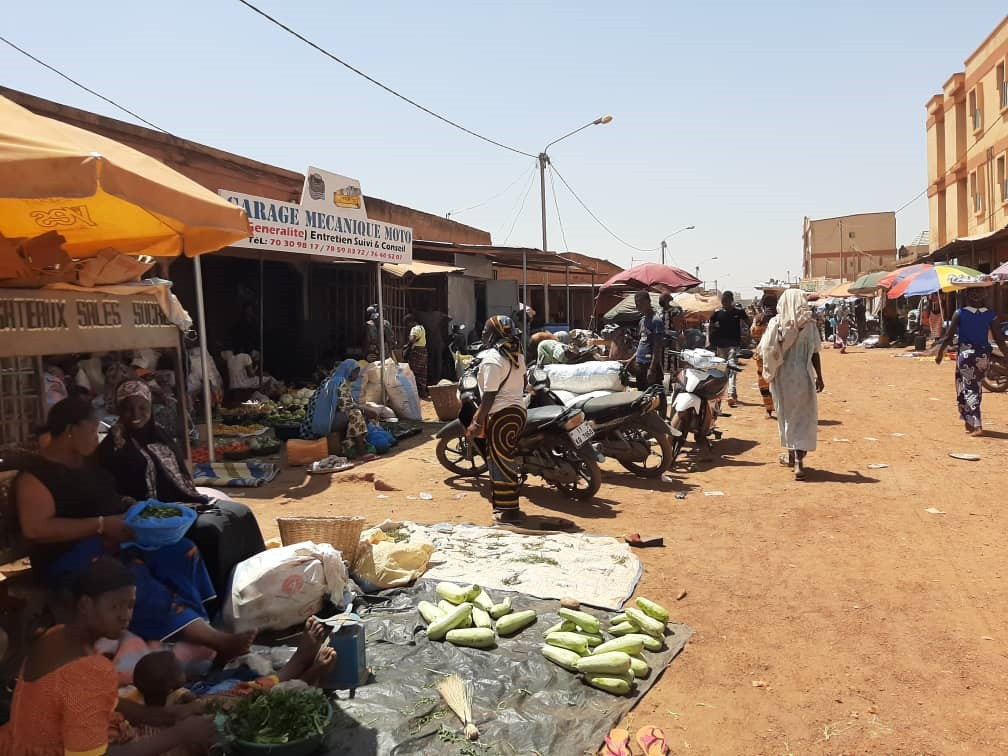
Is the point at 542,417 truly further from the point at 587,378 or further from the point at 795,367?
the point at 795,367

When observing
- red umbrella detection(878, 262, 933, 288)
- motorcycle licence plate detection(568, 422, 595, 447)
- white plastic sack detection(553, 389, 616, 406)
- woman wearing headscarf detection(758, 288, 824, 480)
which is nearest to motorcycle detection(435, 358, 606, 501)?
motorcycle licence plate detection(568, 422, 595, 447)

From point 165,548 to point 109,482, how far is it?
0.45 m

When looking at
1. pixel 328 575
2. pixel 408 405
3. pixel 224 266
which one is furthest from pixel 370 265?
pixel 328 575

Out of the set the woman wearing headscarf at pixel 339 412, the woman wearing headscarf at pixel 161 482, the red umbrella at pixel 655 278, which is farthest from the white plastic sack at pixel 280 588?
the red umbrella at pixel 655 278

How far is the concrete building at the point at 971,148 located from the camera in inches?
1048

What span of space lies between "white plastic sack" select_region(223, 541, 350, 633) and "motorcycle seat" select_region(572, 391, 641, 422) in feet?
12.8

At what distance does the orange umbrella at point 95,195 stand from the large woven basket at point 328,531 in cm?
180

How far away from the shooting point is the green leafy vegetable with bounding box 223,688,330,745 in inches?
121

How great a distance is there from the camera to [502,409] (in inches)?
258

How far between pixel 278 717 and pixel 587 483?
16.1 feet

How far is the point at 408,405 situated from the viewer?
501 inches

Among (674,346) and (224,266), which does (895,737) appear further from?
(224,266)

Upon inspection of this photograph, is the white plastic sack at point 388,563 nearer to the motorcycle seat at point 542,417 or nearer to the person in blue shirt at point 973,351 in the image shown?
the motorcycle seat at point 542,417

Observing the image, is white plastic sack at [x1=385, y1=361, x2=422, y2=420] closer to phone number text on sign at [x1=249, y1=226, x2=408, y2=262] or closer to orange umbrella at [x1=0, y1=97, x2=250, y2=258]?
phone number text on sign at [x1=249, y1=226, x2=408, y2=262]
